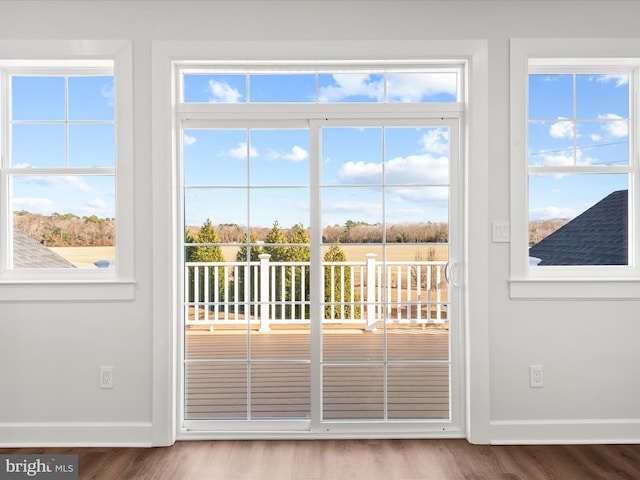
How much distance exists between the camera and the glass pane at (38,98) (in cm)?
336

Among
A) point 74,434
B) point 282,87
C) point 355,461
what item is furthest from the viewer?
point 282,87

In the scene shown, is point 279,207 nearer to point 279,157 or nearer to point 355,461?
point 279,157

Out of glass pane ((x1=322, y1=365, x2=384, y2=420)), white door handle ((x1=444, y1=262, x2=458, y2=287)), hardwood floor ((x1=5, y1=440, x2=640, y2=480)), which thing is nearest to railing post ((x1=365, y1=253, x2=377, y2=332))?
glass pane ((x1=322, y1=365, x2=384, y2=420))

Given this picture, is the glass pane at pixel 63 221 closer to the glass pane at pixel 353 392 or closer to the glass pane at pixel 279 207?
the glass pane at pixel 279 207

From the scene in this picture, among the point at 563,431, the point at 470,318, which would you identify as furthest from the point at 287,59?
the point at 563,431

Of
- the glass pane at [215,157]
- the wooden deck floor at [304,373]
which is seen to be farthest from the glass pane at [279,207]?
the wooden deck floor at [304,373]

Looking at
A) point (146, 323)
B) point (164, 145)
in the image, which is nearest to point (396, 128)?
point (164, 145)

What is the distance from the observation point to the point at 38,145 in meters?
3.36

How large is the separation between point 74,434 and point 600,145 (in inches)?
152

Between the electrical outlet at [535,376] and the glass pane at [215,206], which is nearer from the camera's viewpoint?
the electrical outlet at [535,376]

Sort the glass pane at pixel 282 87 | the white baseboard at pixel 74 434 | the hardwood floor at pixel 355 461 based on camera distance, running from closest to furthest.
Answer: the hardwood floor at pixel 355 461 → the white baseboard at pixel 74 434 → the glass pane at pixel 282 87

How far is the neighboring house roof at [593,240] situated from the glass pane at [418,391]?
1042 millimetres

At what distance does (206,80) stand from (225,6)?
465mm

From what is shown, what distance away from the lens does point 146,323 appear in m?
3.21
